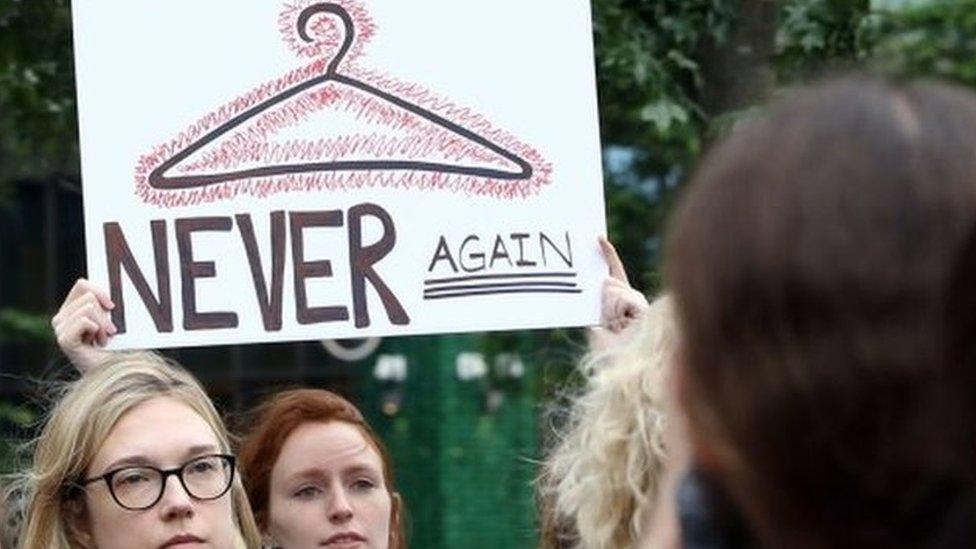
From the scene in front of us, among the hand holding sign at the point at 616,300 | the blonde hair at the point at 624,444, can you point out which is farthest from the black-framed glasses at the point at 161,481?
the blonde hair at the point at 624,444

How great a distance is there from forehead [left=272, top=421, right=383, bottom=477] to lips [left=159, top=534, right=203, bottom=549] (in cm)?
66

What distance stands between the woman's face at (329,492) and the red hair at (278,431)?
0.02 meters

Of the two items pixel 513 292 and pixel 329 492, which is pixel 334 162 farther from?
pixel 329 492

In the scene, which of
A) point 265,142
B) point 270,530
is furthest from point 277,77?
point 270,530

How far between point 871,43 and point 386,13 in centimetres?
323

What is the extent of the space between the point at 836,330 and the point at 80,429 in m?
2.84

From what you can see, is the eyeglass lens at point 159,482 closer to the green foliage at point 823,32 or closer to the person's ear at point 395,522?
the person's ear at point 395,522

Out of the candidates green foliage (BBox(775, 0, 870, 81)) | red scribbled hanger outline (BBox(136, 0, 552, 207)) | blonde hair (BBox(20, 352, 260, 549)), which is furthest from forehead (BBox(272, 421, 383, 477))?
green foliage (BBox(775, 0, 870, 81))

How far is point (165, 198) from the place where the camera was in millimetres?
4211

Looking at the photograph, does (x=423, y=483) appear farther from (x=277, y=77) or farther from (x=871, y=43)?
(x=277, y=77)

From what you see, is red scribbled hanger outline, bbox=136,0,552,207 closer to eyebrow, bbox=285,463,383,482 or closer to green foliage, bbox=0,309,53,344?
eyebrow, bbox=285,463,383,482

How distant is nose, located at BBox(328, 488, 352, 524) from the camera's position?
4.62 m

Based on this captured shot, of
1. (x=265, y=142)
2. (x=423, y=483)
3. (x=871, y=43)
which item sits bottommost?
(x=423, y=483)

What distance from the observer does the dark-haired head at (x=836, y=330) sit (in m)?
1.51
